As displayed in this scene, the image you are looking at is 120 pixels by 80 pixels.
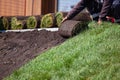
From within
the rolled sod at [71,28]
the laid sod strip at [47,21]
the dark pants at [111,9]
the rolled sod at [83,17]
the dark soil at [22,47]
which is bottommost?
the dark soil at [22,47]

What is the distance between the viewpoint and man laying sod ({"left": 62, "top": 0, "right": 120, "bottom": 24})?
894 cm

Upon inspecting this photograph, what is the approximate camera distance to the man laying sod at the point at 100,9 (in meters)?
8.94

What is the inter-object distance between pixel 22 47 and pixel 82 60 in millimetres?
2954

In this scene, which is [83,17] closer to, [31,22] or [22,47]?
[22,47]

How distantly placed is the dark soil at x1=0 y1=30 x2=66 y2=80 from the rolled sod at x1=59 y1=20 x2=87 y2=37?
0.73 ft

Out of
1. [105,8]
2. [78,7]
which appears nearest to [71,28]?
[78,7]

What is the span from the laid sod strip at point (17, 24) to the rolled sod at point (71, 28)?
11.3 feet

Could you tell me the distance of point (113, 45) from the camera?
7242mm

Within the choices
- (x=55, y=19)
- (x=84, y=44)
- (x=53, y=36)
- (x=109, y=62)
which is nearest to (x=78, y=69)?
(x=109, y=62)

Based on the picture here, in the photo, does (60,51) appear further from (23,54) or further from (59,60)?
(23,54)

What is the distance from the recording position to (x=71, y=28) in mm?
9156

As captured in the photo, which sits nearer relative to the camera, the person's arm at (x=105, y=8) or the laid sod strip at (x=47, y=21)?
the person's arm at (x=105, y=8)

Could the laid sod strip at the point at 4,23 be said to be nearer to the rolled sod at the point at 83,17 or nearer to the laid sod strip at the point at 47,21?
the laid sod strip at the point at 47,21

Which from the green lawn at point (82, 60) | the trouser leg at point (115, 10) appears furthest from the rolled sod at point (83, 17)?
the green lawn at point (82, 60)
